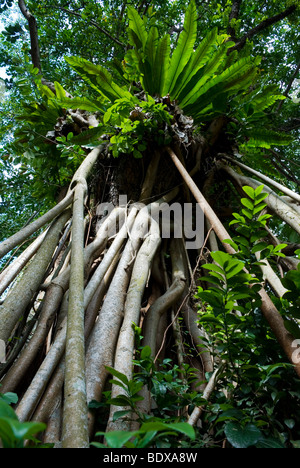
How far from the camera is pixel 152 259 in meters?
1.75

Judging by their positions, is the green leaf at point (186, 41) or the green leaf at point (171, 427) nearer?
the green leaf at point (171, 427)

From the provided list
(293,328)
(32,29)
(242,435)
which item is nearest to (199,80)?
(32,29)

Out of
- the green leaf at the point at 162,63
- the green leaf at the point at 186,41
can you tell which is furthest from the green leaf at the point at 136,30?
the green leaf at the point at 186,41

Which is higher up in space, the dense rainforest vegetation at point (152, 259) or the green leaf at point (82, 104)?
the green leaf at point (82, 104)

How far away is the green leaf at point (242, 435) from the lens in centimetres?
64

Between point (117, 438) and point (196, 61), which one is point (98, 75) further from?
point (117, 438)

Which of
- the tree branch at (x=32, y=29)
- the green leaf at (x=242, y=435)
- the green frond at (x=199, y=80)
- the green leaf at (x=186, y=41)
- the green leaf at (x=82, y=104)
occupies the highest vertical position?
the tree branch at (x=32, y=29)

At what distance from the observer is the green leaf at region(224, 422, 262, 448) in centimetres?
64

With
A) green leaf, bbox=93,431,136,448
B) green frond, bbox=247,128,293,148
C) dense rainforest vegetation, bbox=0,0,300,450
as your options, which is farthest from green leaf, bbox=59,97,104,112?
green leaf, bbox=93,431,136,448

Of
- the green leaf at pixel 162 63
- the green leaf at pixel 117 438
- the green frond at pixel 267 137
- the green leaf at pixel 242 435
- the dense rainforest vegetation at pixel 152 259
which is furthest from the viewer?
the green frond at pixel 267 137

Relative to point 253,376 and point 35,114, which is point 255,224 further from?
point 35,114

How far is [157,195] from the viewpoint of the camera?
92.5 inches

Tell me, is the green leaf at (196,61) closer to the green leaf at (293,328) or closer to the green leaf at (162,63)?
the green leaf at (162,63)

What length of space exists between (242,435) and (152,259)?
3.71ft
